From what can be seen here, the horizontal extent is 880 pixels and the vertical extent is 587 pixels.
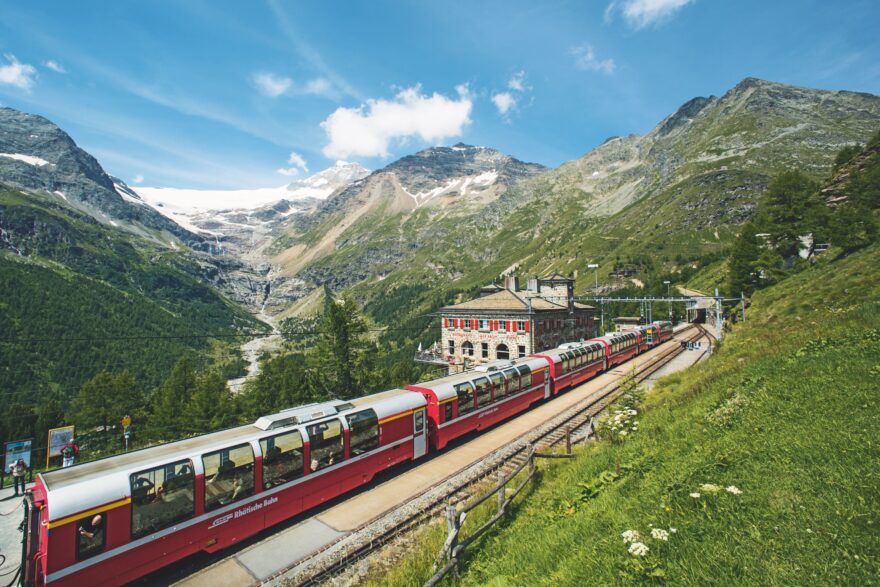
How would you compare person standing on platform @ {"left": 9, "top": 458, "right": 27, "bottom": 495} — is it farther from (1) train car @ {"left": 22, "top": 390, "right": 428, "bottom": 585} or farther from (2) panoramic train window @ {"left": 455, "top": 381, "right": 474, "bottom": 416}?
(2) panoramic train window @ {"left": 455, "top": 381, "right": 474, "bottom": 416}

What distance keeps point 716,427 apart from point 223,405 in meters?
56.2

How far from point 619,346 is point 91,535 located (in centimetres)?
4720

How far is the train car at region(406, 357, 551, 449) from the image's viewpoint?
20956 mm

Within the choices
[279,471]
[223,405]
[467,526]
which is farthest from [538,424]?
[223,405]

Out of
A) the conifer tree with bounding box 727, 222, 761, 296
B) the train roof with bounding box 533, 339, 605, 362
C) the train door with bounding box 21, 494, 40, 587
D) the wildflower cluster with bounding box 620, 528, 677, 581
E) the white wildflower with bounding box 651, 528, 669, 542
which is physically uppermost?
the conifer tree with bounding box 727, 222, 761, 296

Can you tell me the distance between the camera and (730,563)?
5309 mm

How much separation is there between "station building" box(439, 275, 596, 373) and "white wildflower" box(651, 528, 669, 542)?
40.7 metres

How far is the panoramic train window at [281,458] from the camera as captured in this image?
13.7 m

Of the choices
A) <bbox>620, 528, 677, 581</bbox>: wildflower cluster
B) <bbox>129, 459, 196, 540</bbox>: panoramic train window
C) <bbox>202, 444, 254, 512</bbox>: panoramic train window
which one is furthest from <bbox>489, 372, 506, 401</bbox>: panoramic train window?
<bbox>620, 528, 677, 581</bbox>: wildflower cluster

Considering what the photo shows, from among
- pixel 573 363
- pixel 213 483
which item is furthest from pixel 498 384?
pixel 213 483

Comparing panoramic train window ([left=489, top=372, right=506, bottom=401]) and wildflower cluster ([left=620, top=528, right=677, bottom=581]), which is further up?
wildflower cluster ([left=620, top=528, right=677, bottom=581])

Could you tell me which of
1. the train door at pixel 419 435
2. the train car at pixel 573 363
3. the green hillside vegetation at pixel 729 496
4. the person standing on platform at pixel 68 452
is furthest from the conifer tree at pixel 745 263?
the person standing on platform at pixel 68 452

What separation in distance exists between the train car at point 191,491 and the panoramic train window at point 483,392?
23.8ft

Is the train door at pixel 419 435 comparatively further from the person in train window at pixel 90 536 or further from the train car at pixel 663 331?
the train car at pixel 663 331
